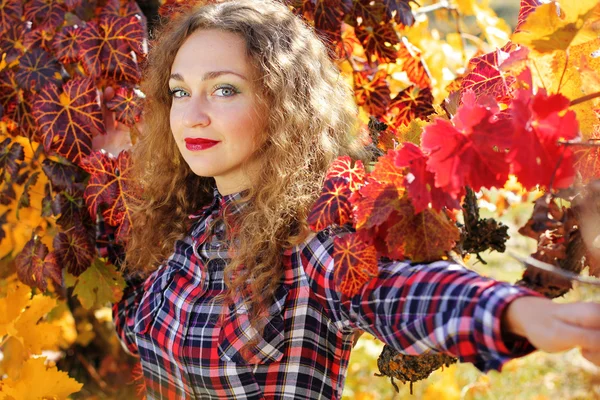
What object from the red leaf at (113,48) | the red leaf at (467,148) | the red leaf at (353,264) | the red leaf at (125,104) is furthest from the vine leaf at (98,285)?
the red leaf at (467,148)

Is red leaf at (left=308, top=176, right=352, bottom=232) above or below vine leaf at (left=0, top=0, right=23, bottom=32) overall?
above

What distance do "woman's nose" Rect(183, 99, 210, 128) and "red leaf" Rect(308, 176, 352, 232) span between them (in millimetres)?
417

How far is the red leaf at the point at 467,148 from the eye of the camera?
3.21 ft

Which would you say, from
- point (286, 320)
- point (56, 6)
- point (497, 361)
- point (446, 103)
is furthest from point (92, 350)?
point (497, 361)

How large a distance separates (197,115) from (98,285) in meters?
0.64

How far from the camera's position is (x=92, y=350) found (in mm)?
3119

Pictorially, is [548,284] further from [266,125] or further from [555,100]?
[266,125]

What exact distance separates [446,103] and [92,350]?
2.31 metres

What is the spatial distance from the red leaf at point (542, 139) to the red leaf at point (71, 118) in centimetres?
117

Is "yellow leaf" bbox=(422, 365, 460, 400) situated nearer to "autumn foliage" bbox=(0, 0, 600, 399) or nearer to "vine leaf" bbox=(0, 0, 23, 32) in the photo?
"autumn foliage" bbox=(0, 0, 600, 399)

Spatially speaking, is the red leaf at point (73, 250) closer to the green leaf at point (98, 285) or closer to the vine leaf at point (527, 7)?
the green leaf at point (98, 285)

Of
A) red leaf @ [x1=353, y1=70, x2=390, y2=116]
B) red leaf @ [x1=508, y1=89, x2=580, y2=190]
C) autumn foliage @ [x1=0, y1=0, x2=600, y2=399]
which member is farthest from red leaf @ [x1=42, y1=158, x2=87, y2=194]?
red leaf @ [x1=508, y1=89, x2=580, y2=190]

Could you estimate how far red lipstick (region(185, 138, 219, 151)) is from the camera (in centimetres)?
151

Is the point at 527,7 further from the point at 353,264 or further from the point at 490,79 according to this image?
the point at 353,264
